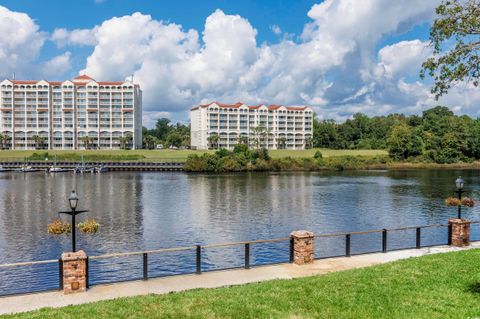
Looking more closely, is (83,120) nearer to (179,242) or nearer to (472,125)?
(472,125)

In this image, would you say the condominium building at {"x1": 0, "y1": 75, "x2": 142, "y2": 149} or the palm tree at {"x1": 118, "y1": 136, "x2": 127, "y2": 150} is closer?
the condominium building at {"x1": 0, "y1": 75, "x2": 142, "y2": 149}

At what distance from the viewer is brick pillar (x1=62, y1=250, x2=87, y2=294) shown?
14.4 metres

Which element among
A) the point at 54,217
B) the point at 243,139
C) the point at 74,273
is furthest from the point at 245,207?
the point at 243,139

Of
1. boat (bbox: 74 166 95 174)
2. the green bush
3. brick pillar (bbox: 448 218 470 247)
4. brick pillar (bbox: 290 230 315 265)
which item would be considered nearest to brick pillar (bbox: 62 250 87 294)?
brick pillar (bbox: 290 230 315 265)

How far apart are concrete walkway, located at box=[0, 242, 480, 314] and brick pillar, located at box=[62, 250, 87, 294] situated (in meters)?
0.28

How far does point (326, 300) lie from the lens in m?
12.2

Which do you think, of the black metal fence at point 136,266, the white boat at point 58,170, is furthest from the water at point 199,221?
the white boat at point 58,170

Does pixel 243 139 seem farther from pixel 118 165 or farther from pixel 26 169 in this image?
pixel 26 169

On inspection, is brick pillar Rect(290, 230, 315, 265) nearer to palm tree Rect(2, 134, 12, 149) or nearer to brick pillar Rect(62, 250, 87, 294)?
brick pillar Rect(62, 250, 87, 294)

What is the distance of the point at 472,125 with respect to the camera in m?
155

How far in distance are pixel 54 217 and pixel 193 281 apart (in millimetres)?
34174

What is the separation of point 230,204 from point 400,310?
44.5 m

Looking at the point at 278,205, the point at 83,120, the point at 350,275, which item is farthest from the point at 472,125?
the point at 350,275

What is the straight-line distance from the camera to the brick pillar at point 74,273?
1437 centimetres
